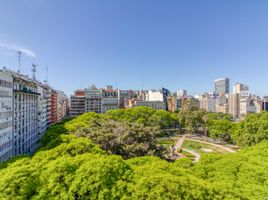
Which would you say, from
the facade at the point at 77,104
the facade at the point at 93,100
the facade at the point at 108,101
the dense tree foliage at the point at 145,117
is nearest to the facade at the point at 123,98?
the facade at the point at 108,101

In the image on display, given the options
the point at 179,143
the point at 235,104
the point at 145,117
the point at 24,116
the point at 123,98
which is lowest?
the point at 179,143

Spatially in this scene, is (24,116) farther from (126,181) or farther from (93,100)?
(93,100)

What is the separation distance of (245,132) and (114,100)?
7502cm

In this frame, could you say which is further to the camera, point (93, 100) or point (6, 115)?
point (93, 100)

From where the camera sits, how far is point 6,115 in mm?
37625

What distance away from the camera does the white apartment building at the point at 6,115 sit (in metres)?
35.7

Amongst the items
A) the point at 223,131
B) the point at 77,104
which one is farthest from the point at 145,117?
the point at 77,104

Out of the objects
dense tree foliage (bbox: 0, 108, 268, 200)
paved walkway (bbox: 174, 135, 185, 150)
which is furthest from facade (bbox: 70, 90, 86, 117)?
dense tree foliage (bbox: 0, 108, 268, 200)

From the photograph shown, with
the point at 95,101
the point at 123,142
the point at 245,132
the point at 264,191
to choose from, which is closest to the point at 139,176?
the point at 264,191

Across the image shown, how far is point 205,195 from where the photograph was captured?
15.0 meters

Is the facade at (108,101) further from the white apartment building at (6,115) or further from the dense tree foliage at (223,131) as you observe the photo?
the white apartment building at (6,115)

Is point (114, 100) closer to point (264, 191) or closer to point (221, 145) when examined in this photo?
point (221, 145)

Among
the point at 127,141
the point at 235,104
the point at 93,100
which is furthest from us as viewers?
the point at 235,104

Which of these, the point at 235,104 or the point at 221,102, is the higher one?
the point at 221,102
